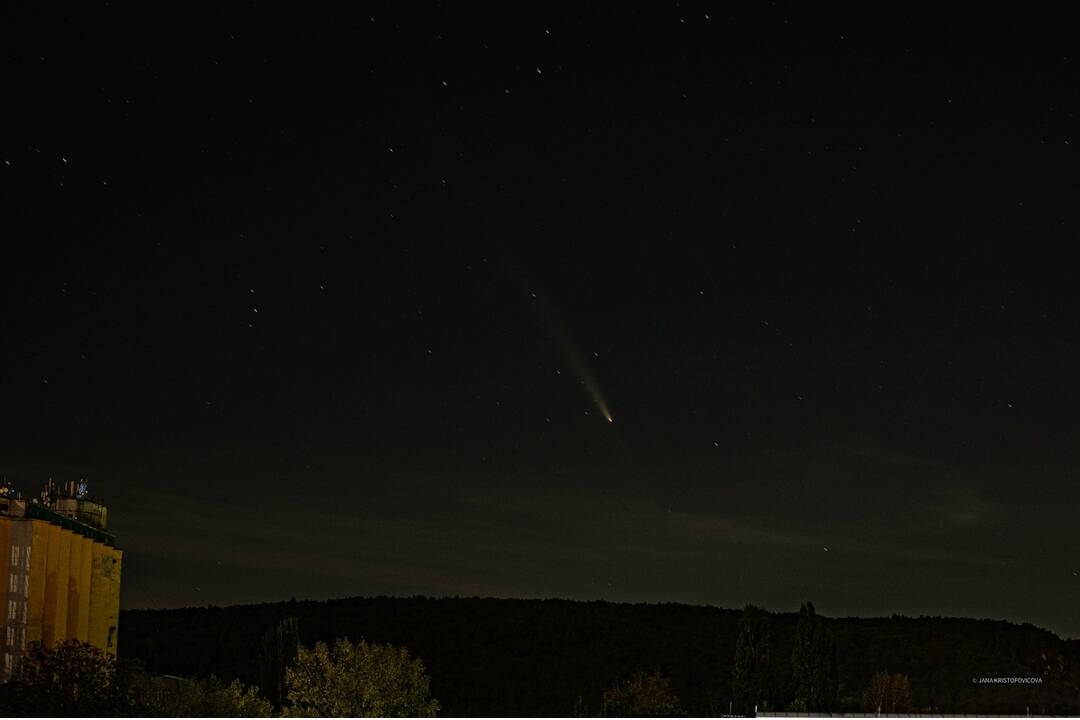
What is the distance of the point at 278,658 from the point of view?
201 feet

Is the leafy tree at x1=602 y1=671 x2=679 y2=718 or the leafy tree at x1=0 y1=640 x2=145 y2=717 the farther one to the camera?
the leafy tree at x1=602 y1=671 x2=679 y2=718

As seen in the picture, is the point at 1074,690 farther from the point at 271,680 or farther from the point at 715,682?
the point at 271,680

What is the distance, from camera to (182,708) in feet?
124

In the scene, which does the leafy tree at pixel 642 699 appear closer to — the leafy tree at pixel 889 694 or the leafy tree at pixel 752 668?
the leafy tree at pixel 752 668

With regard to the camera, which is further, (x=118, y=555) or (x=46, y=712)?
(x=118, y=555)

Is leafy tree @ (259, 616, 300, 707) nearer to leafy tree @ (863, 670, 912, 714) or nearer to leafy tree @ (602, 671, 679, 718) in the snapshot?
leafy tree @ (602, 671, 679, 718)

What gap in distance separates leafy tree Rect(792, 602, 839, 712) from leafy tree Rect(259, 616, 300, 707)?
69.6 feet

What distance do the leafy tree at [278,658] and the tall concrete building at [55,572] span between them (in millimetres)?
9552

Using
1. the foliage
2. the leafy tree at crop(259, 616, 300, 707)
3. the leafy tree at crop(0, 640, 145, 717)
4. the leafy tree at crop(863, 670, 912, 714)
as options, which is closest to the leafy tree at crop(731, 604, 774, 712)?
the leafy tree at crop(863, 670, 912, 714)

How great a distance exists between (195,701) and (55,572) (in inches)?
230

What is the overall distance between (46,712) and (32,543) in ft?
28.9

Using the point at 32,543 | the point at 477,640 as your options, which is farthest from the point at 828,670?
the point at 477,640

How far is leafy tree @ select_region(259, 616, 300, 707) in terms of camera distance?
59812 mm

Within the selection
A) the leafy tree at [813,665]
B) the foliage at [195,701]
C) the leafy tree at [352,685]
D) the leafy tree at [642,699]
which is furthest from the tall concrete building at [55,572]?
the leafy tree at [642,699]
